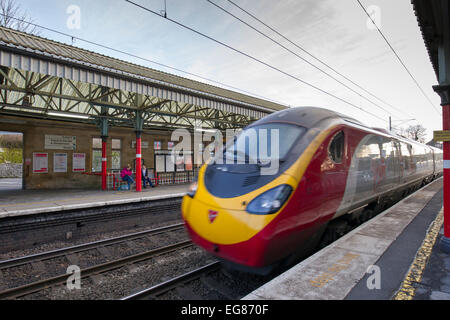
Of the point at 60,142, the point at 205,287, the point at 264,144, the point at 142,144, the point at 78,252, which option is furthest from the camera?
the point at 142,144

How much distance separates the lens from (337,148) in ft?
14.0

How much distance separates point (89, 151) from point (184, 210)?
14.6m

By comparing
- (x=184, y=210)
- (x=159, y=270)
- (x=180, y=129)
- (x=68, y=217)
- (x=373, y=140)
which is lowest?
(x=159, y=270)

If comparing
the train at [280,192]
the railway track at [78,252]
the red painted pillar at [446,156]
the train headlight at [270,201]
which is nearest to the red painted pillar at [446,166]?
the red painted pillar at [446,156]

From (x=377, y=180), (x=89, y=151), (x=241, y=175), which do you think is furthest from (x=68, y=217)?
(x=89, y=151)

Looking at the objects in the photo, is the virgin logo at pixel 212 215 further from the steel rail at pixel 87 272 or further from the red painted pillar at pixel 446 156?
the red painted pillar at pixel 446 156

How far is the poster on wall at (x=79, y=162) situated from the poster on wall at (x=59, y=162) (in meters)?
0.47

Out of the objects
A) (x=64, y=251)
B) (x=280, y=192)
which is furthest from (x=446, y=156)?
(x=64, y=251)

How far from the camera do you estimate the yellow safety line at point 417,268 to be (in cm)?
294

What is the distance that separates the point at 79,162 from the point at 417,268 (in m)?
16.9

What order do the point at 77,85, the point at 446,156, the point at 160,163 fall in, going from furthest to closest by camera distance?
the point at 160,163
the point at 77,85
the point at 446,156

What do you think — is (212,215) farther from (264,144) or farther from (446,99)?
(446,99)
